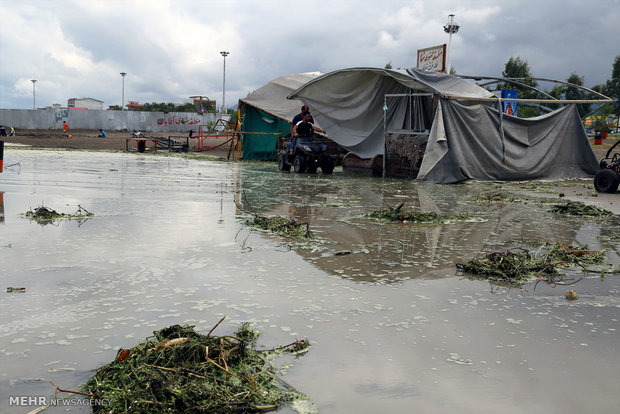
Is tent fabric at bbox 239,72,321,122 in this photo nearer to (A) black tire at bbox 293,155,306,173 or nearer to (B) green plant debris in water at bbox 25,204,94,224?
(A) black tire at bbox 293,155,306,173

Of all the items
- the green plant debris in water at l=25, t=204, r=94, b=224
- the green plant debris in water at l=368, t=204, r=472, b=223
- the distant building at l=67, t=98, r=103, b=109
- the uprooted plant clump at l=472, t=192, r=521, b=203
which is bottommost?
the green plant debris in water at l=25, t=204, r=94, b=224

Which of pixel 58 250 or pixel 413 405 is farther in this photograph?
pixel 58 250

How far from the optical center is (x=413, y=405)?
2781mm

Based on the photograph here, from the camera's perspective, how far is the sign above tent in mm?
23219

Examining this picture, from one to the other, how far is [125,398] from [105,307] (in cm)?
148

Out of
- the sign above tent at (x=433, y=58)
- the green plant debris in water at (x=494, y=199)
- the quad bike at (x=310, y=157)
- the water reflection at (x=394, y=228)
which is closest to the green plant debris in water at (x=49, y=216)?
the water reflection at (x=394, y=228)

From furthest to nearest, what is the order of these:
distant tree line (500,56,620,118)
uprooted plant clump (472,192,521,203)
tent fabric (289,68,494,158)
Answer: distant tree line (500,56,620,118) → tent fabric (289,68,494,158) → uprooted plant clump (472,192,521,203)

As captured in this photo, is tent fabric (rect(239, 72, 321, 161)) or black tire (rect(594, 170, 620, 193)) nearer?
black tire (rect(594, 170, 620, 193))

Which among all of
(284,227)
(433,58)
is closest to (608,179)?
(284,227)

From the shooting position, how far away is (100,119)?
65562 millimetres

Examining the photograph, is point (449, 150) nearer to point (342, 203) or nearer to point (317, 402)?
point (342, 203)

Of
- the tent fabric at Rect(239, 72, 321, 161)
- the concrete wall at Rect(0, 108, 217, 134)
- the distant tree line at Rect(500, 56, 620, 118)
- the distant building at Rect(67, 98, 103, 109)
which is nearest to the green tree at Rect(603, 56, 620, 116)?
the distant tree line at Rect(500, 56, 620, 118)

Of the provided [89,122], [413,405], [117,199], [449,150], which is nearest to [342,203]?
[117,199]

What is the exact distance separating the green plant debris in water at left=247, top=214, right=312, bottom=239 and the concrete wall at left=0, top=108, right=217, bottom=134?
194ft
